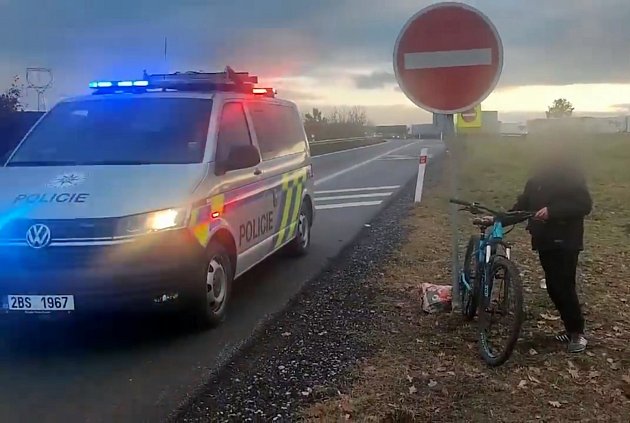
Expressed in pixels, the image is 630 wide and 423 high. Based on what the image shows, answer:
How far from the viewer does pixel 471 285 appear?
548 centimetres

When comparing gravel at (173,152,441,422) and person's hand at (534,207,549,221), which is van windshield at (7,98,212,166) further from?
person's hand at (534,207,549,221)

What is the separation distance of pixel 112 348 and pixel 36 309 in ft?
2.23

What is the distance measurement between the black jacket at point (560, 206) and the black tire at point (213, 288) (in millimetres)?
2447

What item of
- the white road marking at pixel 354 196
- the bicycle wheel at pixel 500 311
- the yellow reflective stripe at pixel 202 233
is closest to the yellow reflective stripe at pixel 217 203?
the yellow reflective stripe at pixel 202 233

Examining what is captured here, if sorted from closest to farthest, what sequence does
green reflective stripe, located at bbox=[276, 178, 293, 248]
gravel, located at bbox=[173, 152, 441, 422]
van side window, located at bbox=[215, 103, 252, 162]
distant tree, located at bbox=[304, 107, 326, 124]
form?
gravel, located at bbox=[173, 152, 441, 422], van side window, located at bbox=[215, 103, 252, 162], green reflective stripe, located at bbox=[276, 178, 293, 248], distant tree, located at bbox=[304, 107, 326, 124]

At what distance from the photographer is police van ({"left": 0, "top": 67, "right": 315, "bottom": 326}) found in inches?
195

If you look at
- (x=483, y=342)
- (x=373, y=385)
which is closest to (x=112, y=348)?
(x=373, y=385)

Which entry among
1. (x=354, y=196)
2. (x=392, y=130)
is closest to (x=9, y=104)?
(x=354, y=196)

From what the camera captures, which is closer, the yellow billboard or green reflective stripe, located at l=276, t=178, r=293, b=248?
green reflective stripe, located at l=276, t=178, r=293, b=248

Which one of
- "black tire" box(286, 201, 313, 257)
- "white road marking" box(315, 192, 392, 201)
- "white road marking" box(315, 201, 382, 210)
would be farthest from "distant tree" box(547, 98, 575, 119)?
Answer: "white road marking" box(315, 192, 392, 201)

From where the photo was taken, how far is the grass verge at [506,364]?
4.07 meters

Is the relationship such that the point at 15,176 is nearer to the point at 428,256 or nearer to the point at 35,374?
the point at 35,374

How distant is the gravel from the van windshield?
1645mm

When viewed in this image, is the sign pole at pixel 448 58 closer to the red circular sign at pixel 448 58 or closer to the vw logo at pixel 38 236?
the red circular sign at pixel 448 58
